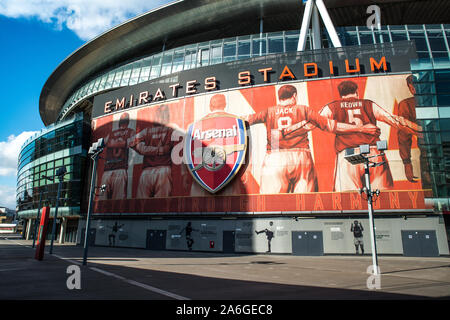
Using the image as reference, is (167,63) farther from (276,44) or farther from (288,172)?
(288,172)

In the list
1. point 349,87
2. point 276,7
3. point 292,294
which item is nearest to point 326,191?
point 349,87

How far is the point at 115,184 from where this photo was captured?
38.6m

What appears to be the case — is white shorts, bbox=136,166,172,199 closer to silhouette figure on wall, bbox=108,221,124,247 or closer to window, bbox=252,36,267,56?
silhouette figure on wall, bbox=108,221,124,247

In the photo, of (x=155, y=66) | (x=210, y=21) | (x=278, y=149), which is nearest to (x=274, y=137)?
(x=278, y=149)

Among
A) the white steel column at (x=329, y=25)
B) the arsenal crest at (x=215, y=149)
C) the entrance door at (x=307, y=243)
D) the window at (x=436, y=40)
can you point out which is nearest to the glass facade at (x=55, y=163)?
the arsenal crest at (x=215, y=149)

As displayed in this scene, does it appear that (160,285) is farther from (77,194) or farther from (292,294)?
(77,194)

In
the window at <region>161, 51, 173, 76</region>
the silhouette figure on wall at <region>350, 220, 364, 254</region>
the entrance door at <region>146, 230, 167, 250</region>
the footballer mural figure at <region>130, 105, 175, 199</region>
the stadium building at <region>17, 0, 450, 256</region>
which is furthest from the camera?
the window at <region>161, 51, 173, 76</region>

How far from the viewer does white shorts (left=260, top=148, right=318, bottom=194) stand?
2944cm

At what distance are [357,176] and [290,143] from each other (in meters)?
7.47

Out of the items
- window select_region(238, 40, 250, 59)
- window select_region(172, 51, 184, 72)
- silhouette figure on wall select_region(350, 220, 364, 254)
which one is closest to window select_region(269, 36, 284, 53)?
window select_region(238, 40, 250, 59)

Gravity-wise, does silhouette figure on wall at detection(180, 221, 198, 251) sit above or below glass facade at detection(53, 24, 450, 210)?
below

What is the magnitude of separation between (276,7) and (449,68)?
2445 cm

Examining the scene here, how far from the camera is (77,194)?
43312 mm

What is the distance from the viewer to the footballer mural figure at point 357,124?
28109 millimetres
